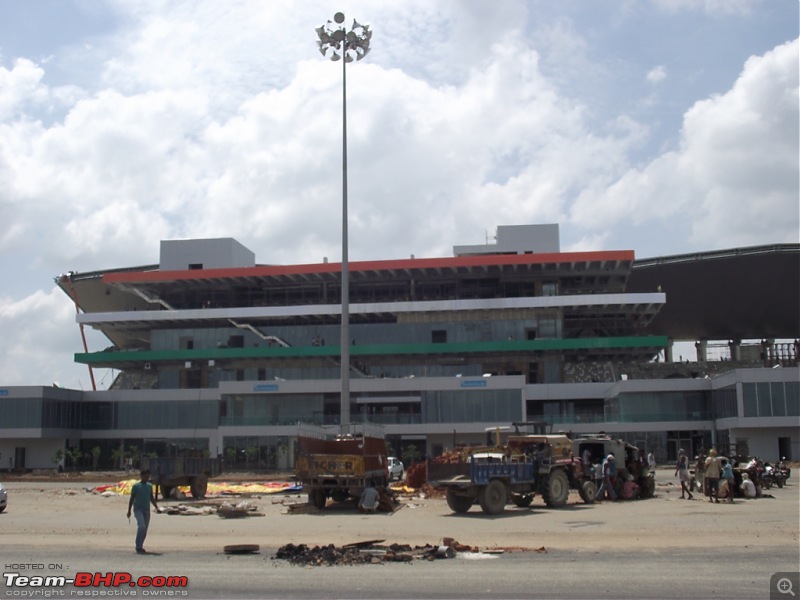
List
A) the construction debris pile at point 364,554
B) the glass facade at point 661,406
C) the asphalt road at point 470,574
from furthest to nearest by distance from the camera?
the glass facade at point 661,406
the construction debris pile at point 364,554
the asphalt road at point 470,574

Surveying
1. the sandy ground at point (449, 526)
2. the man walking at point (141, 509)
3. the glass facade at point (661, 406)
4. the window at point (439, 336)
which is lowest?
the sandy ground at point (449, 526)

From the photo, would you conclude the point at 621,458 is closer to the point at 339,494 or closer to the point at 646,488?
Result: the point at 646,488

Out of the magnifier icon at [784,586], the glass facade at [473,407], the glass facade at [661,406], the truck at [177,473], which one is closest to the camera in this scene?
the magnifier icon at [784,586]

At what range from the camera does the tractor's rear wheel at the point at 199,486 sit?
3556 centimetres

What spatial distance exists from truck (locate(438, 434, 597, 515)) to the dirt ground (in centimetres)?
52

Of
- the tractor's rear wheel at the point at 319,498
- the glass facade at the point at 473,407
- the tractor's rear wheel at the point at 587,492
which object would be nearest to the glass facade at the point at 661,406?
the glass facade at the point at 473,407

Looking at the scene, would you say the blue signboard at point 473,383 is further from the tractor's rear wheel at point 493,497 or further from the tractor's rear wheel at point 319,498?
the tractor's rear wheel at point 493,497

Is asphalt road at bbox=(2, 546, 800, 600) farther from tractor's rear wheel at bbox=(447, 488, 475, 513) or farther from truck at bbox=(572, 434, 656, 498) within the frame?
truck at bbox=(572, 434, 656, 498)

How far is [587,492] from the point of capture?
98.9 ft

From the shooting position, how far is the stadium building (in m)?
67.2

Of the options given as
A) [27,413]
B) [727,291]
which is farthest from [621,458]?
[727,291]

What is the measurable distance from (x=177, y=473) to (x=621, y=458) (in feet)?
55.8

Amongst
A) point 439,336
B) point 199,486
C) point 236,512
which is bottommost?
point 236,512

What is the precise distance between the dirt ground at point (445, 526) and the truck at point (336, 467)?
669 millimetres
